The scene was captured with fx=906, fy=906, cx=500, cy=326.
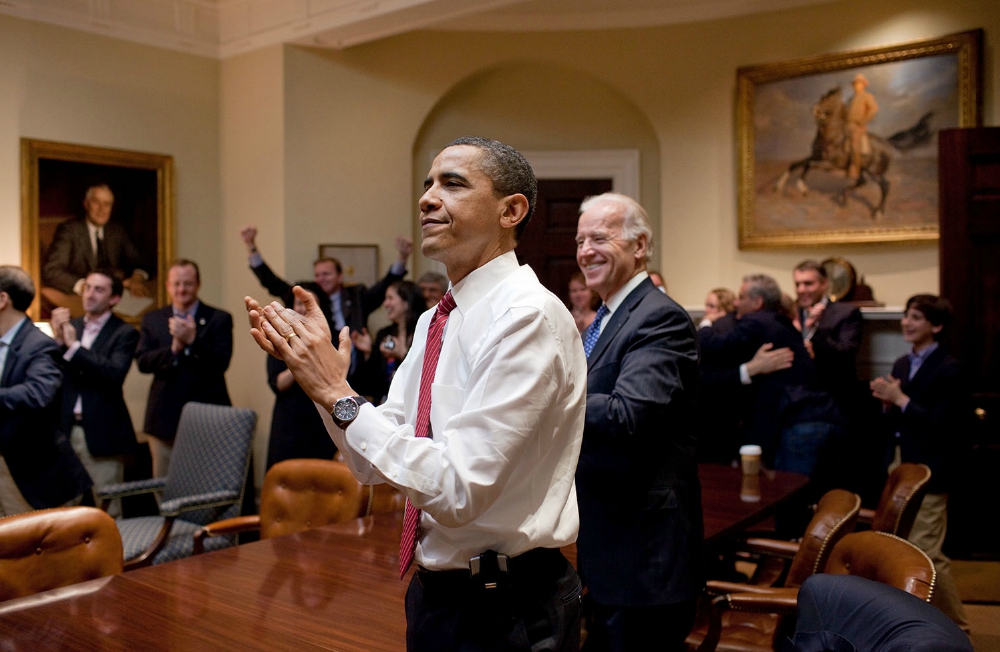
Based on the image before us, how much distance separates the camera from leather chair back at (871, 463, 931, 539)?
2.94 meters

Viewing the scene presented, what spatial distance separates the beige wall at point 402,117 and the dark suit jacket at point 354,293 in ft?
1.15

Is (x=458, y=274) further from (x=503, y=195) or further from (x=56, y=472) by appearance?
(x=56, y=472)

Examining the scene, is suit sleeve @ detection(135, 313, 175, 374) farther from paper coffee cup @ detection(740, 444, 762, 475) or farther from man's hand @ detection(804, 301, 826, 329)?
man's hand @ detection(804, 301, 826, 329)

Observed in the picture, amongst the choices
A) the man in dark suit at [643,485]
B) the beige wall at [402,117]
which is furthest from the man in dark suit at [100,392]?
the man in dark suit at [643,485]

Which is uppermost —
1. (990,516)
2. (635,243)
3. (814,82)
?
(814,82)

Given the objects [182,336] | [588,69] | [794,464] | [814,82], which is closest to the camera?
[794,464]

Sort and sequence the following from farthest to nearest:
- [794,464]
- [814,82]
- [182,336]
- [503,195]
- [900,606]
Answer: [814,82], [182,336], [794,464], [900,606], [503,195]

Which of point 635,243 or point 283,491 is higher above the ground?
point 635,243

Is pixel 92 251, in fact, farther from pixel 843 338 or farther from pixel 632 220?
pixel 843 338

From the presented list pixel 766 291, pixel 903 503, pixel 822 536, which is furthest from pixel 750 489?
pixel 766 291

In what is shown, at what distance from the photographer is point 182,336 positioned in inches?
198

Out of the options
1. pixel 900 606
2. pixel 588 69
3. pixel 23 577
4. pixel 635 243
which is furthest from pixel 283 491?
pixel 588 69

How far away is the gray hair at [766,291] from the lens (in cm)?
495

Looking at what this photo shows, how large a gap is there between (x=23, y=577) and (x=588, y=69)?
5.51 metres
